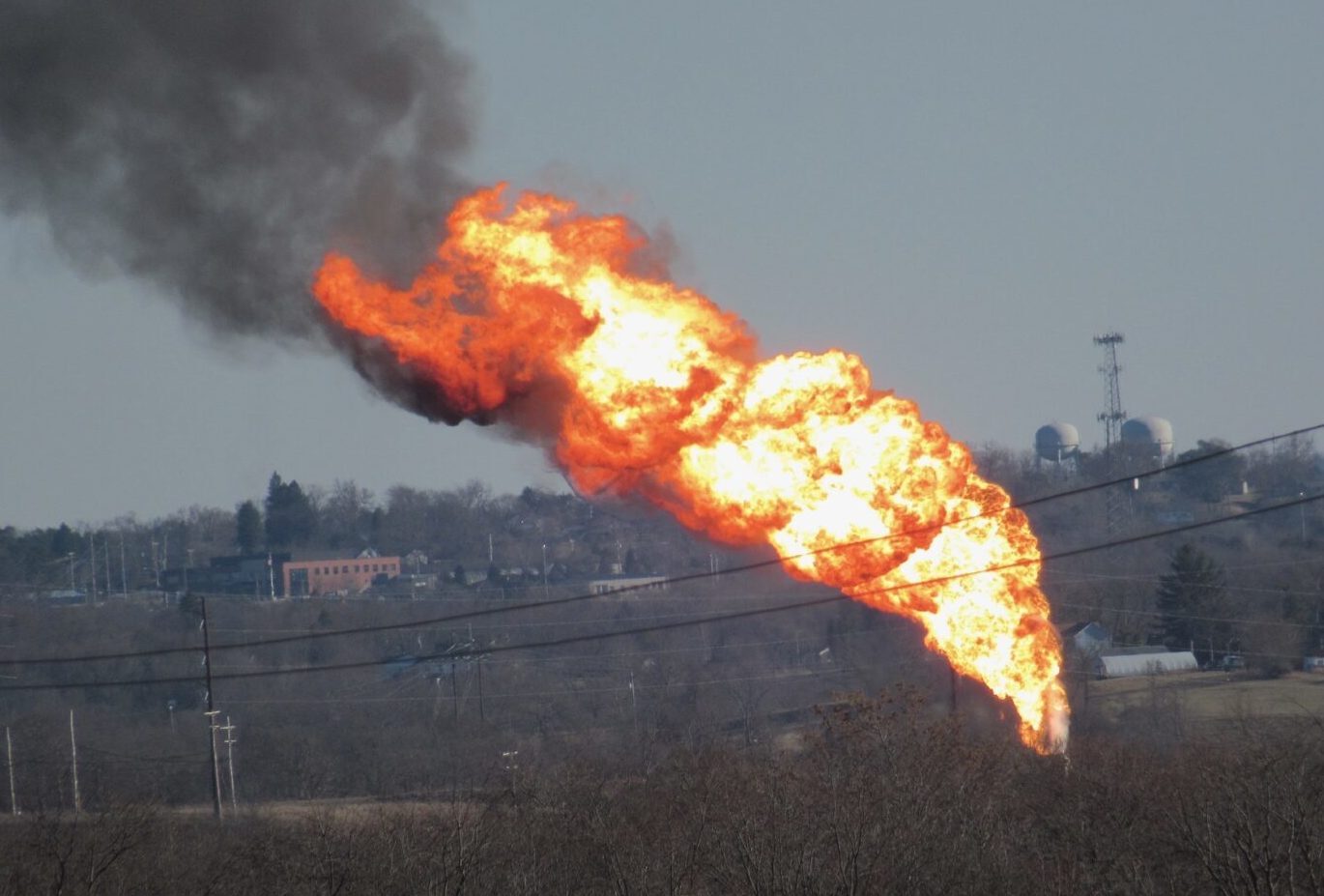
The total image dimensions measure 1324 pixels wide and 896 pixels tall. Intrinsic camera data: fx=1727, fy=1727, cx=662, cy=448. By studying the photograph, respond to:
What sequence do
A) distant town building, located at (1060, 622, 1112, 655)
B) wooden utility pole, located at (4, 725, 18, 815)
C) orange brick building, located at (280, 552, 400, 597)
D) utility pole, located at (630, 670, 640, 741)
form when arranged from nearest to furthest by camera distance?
wooden utility pole, located at (4, 725, 18, 815)
distant town building, located at (1060, 622, 1112, 655)
utility pole, located at (630, 670, 640, 741)
orange brick building, located at (280, 552, 400, 597)

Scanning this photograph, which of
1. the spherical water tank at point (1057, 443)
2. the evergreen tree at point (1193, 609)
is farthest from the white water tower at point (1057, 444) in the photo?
the evergreen tree at point (1193, 609)

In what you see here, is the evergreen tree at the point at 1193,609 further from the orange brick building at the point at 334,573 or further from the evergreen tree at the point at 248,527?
the evergreen tree at the point at 248,527

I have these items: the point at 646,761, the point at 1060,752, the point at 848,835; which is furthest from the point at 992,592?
the point at 646,761

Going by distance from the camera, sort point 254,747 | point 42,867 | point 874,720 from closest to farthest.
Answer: point 42,867 → point 874,720 → point 254,747

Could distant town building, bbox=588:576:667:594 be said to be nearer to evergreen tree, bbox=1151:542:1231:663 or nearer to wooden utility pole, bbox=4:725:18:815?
evergreen tree, bbox=1151:542:1231:663

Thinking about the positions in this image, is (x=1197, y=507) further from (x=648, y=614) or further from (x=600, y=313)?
(x=600, y=313)

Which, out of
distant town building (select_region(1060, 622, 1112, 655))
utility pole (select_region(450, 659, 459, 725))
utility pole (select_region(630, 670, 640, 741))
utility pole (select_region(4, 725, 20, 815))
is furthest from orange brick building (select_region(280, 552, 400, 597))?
distant town building (select_region(1060, 622, 1112, 655))

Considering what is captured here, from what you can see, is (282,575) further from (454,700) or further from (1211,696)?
(1211,696)
